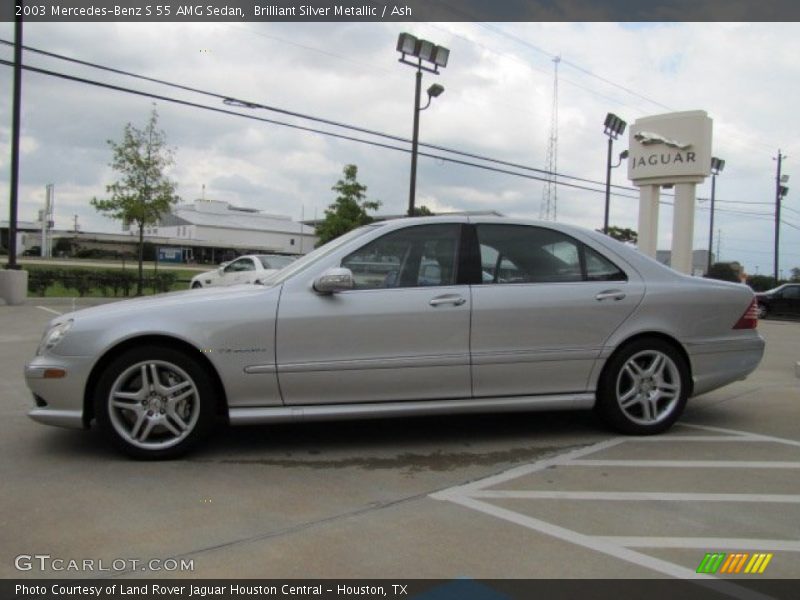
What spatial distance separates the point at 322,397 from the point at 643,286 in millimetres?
2558

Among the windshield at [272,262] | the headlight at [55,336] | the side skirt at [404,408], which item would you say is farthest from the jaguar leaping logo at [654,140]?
the headlight at [55,336]

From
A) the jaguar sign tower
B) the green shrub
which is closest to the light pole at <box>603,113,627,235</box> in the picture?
the jaguar sign tower

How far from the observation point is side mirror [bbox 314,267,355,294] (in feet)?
14.8

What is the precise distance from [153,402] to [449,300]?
2.08 metres

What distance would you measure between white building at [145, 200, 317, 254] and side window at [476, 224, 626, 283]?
2961 inches

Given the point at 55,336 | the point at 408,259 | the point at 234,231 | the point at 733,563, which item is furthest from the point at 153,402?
the point at 234,231

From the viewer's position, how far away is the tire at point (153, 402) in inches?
173

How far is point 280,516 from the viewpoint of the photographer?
361 centimetres

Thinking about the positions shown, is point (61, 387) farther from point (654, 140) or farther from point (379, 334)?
point (654, 140)

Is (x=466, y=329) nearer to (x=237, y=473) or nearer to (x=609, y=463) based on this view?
(x=609, y=463)

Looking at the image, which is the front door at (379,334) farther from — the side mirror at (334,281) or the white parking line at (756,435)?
the white parking line at (756,435)

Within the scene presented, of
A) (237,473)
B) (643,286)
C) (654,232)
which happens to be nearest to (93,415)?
(237,473)

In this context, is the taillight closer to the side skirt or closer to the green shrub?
the side skirt

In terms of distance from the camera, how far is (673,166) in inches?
A: 1073
